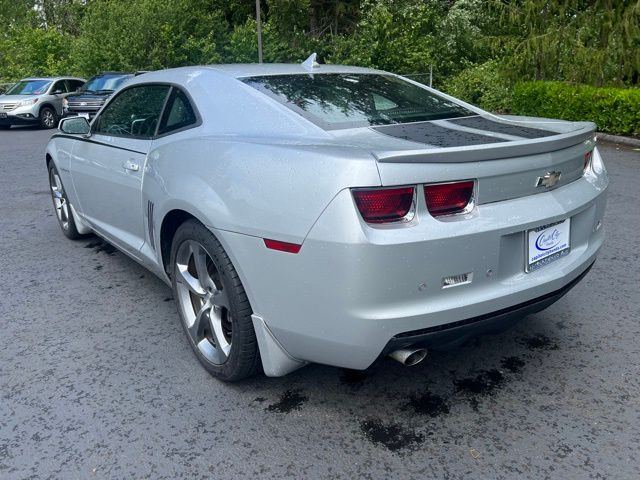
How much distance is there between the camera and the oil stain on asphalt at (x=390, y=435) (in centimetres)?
250

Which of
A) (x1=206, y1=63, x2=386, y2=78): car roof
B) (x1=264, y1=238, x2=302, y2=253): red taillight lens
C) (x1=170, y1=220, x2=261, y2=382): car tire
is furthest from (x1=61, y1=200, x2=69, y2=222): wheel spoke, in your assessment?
(x1=264, y1=238, x2=302, y2=253): red taillight lens

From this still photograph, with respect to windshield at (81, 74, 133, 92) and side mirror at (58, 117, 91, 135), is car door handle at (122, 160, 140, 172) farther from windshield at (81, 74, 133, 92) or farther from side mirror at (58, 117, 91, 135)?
windshield at (81, 74, 133, 92)

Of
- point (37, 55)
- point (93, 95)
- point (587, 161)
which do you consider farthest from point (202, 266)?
point (37, 55)

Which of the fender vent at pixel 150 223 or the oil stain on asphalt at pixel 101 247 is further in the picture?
the oil stain on asphalt at pixel 101 247

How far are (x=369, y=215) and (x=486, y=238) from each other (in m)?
0.50

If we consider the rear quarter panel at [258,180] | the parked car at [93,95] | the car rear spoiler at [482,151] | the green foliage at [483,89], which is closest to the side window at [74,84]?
the parked car at [93,95]

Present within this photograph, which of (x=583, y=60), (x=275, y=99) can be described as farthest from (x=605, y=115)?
(x=275, y=99)

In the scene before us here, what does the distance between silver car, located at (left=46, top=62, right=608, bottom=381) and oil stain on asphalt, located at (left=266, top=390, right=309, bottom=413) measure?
190mm

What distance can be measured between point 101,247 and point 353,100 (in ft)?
10.0

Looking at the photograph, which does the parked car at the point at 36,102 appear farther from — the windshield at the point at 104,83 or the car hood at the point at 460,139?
the car hood at the point at 460,139

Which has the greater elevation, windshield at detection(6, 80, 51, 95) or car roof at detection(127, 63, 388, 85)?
car roof at detection(127, 63, 388, 85)

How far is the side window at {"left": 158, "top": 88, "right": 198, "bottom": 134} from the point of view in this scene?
330 cm

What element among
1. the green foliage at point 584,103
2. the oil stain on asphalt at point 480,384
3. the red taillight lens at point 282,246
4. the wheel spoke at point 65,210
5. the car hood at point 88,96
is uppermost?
the red taillight lens at point 282,246

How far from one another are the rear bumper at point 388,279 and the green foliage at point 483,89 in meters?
14.9
